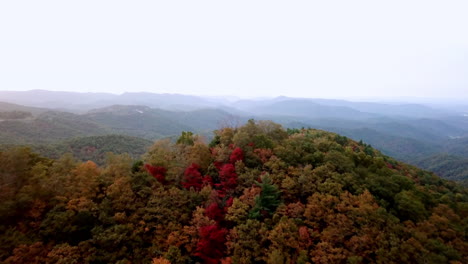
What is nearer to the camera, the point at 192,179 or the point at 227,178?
the point at 227,178

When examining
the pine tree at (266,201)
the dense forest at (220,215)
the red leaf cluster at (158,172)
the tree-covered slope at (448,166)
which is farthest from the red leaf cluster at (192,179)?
the tree-covered slope at (448,166)

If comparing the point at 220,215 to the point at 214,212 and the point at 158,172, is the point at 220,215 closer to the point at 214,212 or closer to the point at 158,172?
the point at 214,212

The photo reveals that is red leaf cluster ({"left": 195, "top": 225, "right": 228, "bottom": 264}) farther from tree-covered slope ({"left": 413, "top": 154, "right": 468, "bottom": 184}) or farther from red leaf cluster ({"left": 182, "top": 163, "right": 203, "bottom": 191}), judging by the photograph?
tree-covered slope ({"left": 413, "top": 154, "right": 468, "bottom": 184})

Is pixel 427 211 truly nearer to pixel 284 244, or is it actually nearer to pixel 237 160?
pixel 284 244

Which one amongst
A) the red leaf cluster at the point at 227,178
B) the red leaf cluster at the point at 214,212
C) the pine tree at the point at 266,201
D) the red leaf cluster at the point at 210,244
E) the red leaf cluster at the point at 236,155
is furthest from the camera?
the red leaf cluster at the point at 236,155

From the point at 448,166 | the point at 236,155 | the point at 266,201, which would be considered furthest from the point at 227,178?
the point at 448,166

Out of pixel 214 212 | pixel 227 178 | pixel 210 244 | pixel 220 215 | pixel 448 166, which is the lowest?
pixel 448 166

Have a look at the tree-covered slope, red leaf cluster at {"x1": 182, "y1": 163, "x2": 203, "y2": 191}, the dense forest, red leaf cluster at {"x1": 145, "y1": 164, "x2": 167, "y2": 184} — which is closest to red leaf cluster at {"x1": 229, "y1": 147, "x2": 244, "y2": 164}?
the dense forest

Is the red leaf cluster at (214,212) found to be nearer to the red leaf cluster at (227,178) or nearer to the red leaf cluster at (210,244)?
the red leaf cluster at (210,244)
